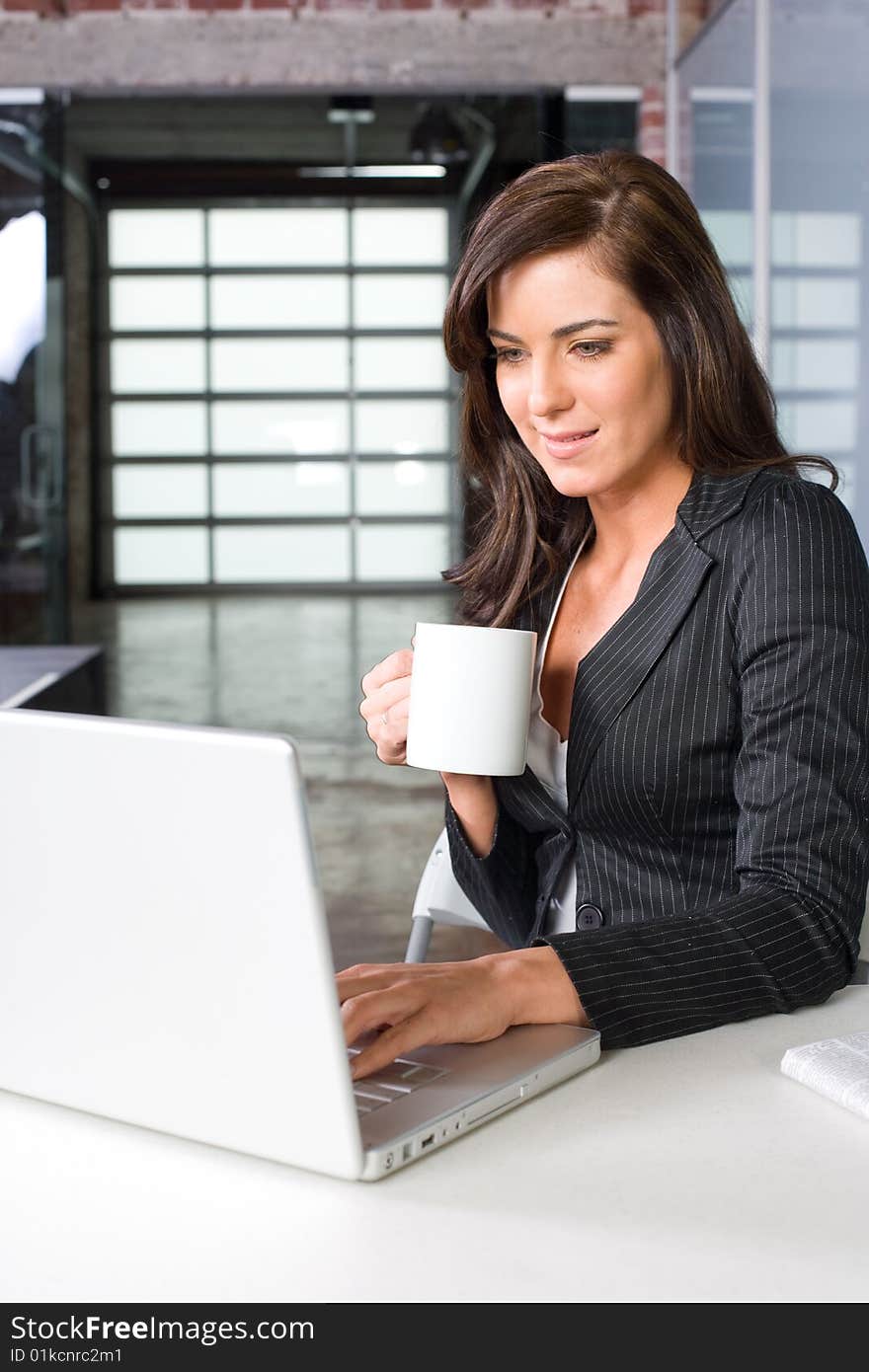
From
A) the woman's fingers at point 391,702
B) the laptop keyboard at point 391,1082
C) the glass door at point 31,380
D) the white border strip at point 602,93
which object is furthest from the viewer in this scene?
the glass door at point 31,380

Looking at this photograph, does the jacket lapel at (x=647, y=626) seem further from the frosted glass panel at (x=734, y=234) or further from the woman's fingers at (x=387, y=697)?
the frosted glass panel at (x=734, y=234)

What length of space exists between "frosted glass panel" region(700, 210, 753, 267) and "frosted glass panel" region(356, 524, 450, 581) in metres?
7.65

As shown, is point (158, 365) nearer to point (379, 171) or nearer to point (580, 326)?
point (379, 171)

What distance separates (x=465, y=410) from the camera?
1.59m

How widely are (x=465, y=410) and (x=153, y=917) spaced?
0.97 meters

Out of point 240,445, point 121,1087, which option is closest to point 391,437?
point 240,445

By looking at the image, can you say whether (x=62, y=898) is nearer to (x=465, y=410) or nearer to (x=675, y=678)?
(x=675, y=678)

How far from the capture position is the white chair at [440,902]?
5.83ft

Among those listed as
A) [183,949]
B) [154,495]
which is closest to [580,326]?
[183,949]

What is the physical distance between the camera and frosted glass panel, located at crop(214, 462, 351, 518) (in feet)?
40.5

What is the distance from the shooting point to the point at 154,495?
1258cm

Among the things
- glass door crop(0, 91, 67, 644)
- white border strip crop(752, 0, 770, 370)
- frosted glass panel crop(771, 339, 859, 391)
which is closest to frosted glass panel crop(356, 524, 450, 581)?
glass door crop(0, 91, 67, 644)

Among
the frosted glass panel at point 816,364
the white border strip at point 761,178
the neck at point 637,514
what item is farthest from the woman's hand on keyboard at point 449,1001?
the white border strip at point 761,178

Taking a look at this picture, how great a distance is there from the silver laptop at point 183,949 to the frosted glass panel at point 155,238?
39.0 ft
